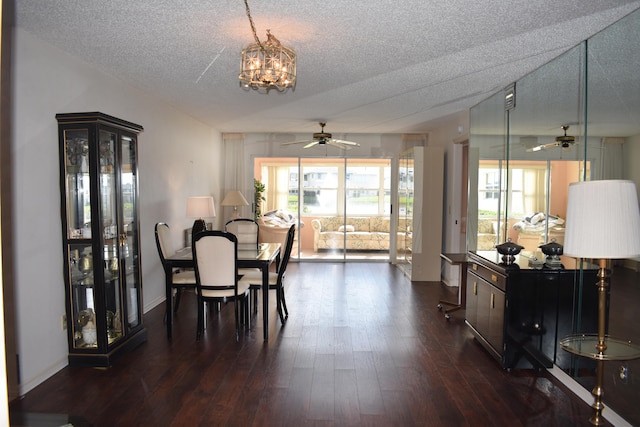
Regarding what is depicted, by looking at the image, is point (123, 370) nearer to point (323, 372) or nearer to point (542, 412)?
point (323, 372)

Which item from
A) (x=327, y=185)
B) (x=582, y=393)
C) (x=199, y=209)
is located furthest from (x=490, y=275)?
(x=327, y=185)

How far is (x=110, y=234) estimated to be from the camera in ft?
12.0

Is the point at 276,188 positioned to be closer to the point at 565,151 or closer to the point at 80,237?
the point at 80,237

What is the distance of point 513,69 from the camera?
402 cm

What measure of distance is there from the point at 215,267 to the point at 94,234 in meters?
1.10

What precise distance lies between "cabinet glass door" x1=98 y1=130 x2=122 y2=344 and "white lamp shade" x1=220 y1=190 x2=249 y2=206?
161 inches

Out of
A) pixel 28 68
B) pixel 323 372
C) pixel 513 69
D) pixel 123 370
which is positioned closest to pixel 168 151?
pixel 28 68

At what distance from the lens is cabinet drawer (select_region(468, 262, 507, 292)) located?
11.7 feet

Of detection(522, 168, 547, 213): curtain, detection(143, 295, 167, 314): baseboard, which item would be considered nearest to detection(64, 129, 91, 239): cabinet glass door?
detection(143, 295, 167, 314): baseboard

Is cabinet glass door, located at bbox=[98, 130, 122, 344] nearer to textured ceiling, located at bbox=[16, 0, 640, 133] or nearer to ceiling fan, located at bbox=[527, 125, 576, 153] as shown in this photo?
textured ceiling, located at bbox=[16, 0, 640, 133]

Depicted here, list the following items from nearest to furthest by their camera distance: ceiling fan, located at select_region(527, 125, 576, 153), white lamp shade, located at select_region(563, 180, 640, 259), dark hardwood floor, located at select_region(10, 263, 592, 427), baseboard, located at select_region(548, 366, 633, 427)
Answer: white lamp shade, located at select_region(563, 180, 640, 259) < baseboard, located at select_region(548, 366, 633, 427) < dark hardwood floor, located at select_region(10, 263, 592, 427) < ceiling fan, located at select_region(527, 125, 576, 153)

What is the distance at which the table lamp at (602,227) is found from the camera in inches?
76.9

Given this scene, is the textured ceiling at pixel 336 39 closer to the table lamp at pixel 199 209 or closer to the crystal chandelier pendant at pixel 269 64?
the crystal chandelier pendant at pixel 269 64

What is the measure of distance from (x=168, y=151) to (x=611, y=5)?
16.4 feet
